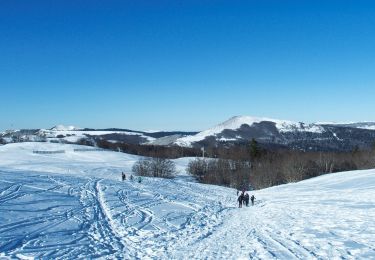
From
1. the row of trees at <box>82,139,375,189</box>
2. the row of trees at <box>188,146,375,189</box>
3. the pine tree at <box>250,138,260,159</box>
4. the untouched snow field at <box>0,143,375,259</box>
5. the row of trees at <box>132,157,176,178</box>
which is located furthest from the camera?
the pine tree at <box>250,138,260,159</box>

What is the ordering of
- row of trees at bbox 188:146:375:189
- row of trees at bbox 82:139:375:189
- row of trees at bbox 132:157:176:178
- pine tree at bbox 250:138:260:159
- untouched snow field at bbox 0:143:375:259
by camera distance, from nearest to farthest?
untouched snow field at bbox 0:143:375:259 → row of trees at bbox 188:146:375:189 → row of trees at bbox 82:139:375:189 → row of trees at bbox 132:157:176:178 → pine tree at bbox 250:138:260:159

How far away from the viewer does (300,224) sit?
1022 inches

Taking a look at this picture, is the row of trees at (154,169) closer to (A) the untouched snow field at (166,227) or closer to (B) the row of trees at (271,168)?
(B) the row of trees at (271,168)

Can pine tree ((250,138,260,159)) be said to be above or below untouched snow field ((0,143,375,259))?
above

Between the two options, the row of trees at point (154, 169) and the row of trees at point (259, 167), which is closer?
the row of trees at point (259, 167)

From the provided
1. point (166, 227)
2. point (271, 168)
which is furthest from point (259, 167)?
point (166, 227)

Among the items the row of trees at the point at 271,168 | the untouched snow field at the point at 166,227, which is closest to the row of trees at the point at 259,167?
the row of trees at the point at 271,168

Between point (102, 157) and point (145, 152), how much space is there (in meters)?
33.2

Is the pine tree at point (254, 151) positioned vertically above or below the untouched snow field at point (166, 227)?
above

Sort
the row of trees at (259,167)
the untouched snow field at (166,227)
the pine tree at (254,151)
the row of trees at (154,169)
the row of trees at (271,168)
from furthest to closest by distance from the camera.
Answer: the pine tree at (254,151) → the row of trees at (154,169) → the row of trees at (259,167) → the row of trees at (271,168) → the untouched snow field at (166,227)

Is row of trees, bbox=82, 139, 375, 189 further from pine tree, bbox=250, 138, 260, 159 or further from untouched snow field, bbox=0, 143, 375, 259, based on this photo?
untouched snow field, bbox=0, 143, 375, 259

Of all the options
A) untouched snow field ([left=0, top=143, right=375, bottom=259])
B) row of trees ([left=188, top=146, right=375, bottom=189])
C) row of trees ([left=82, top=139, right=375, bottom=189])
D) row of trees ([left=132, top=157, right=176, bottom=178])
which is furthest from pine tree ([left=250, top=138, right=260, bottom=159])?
untouched snow field ([left=0, top=143, right=375, bottom=259])

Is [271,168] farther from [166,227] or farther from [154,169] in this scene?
[166,227]

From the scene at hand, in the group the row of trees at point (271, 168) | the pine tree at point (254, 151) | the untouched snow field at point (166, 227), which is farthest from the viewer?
the pine tree at point (254, 151)
